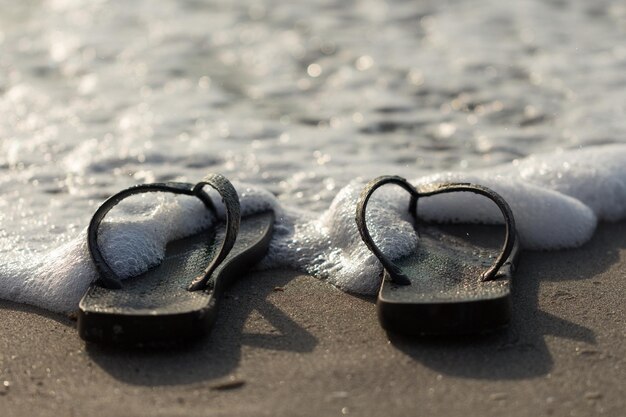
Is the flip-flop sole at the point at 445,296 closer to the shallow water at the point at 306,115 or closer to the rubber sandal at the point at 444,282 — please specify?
the rubber sandal at the point at 444,282

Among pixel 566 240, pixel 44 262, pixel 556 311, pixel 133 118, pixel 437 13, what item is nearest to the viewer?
pixel 556 311

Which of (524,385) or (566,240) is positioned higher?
(524,385)

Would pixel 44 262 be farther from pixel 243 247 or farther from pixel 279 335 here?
pixel 279 335

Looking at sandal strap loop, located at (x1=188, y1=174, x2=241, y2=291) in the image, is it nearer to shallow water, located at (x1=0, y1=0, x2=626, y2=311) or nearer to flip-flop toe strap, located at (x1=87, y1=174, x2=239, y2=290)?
flip-flop toe strap, located at (x1=87, y1=174, x2=239, y2=290)

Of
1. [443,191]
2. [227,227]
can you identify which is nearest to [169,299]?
[227,227]

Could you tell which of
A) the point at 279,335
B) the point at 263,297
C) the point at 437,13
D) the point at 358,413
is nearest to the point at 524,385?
the point at 358,413

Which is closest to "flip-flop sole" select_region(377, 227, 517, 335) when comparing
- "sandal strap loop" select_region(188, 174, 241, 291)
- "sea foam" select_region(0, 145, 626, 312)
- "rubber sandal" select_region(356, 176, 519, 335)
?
"rubber sandal" select_region(356, 176, 519, 335)
